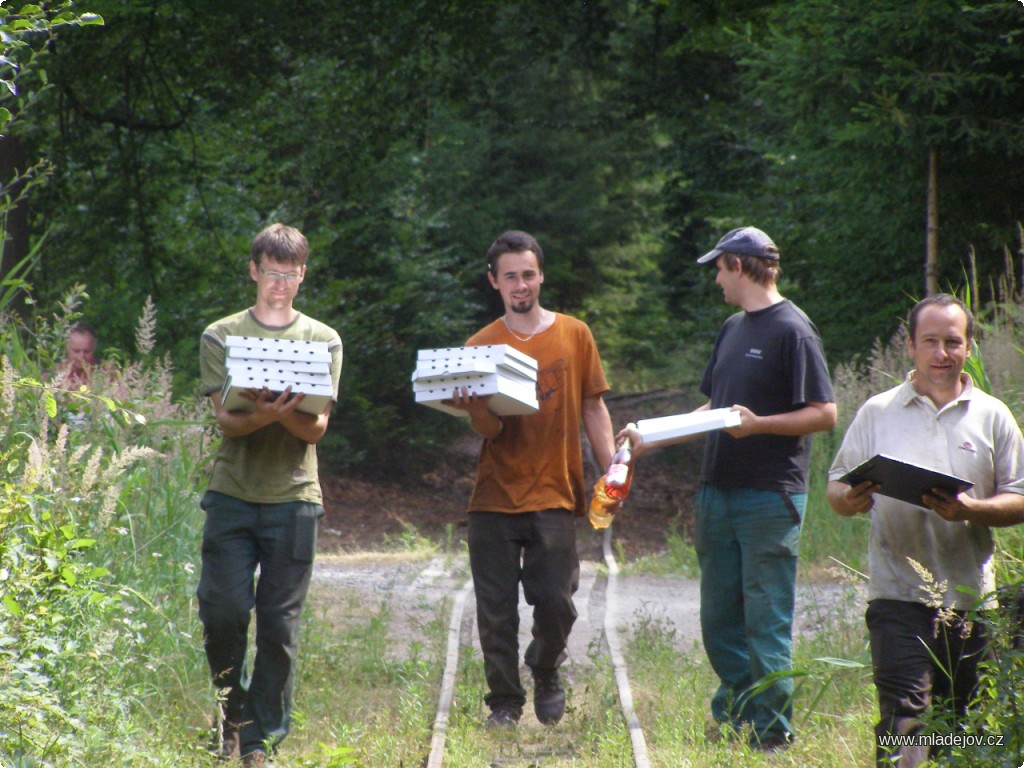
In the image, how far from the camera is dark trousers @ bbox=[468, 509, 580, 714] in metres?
6.55

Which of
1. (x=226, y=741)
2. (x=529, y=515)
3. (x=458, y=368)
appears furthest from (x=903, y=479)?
(x=226, y=741)

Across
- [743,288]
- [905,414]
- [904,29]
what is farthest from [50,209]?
[905,414]

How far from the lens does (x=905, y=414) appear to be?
200 inches

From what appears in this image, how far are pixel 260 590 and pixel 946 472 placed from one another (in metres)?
2.90

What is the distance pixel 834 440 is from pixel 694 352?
13.8 m

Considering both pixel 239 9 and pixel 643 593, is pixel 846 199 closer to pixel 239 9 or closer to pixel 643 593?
pixel 643 593

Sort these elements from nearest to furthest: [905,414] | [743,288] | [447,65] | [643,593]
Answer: [905,414] → [743,288] → [643,593] → [447,65]

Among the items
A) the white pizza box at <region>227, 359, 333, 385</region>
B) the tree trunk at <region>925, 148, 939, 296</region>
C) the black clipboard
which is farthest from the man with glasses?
the tree trunk at <region>925, 148, 939, 296</region>

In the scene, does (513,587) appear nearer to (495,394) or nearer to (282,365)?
(495,394)

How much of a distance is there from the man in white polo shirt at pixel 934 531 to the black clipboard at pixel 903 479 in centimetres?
7

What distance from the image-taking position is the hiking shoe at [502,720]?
6465mm

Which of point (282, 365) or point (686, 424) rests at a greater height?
point (282, 365)

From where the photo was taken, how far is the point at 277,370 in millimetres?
5523

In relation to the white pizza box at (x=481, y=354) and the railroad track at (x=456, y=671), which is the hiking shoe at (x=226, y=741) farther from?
the white pizza box at (x=481, y=354)
